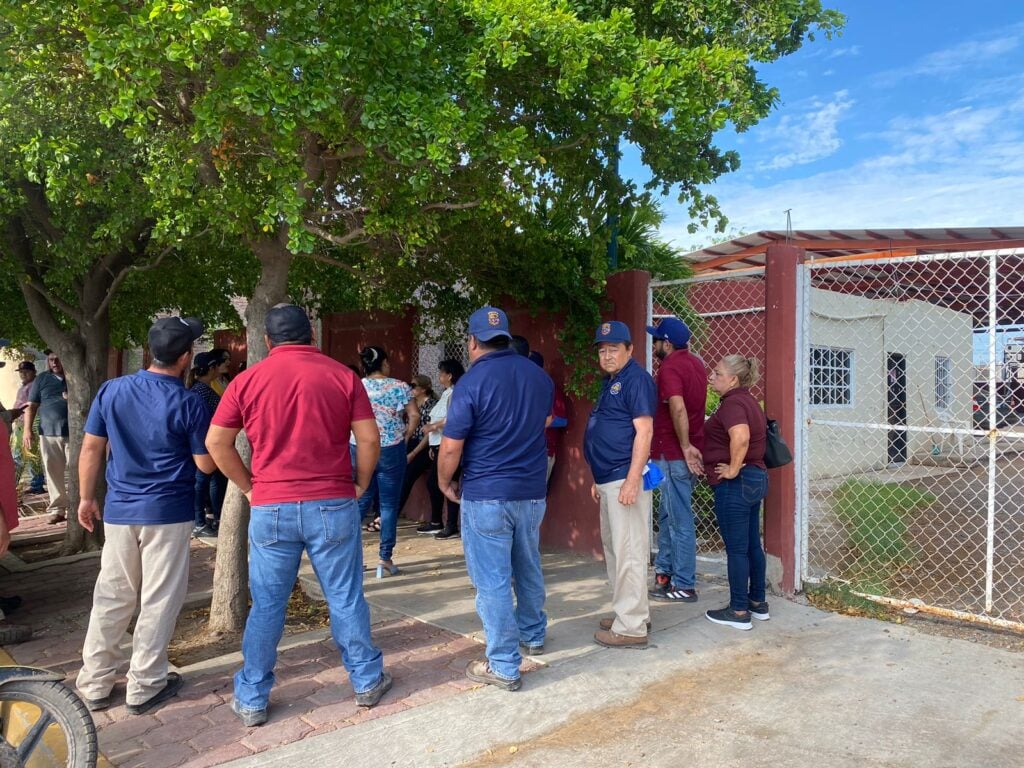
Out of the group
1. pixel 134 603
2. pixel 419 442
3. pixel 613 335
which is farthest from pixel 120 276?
pixel 613 335

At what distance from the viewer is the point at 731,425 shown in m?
4.64

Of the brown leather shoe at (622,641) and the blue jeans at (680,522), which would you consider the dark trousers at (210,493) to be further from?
the brown leather shoe at (622,641)

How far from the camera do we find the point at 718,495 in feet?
15.9

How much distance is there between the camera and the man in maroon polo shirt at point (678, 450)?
17.6ft

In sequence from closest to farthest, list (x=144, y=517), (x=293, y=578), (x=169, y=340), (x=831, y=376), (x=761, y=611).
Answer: (x=293, y=578), (x=144, y=517), (x=169, y=340), (x=761, y=611), (x=831, y=376)

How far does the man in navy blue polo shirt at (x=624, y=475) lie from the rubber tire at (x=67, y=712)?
2.67 m

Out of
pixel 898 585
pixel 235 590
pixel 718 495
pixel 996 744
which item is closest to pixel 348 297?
pixel 235 590

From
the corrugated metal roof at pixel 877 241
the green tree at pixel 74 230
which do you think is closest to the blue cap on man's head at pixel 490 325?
the green tree at pixel 74 230

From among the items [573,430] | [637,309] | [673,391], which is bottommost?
[573,430]

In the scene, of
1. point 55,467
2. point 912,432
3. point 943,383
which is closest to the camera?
point 55,467

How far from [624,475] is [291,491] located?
187 cm

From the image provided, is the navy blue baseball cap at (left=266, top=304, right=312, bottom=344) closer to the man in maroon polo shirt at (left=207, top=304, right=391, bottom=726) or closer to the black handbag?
the man in maroon polo shirt at (left=207, top=304, right=391, bottom=726)

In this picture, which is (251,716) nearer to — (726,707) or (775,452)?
(726,707)

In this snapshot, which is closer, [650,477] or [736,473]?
[650,477]
